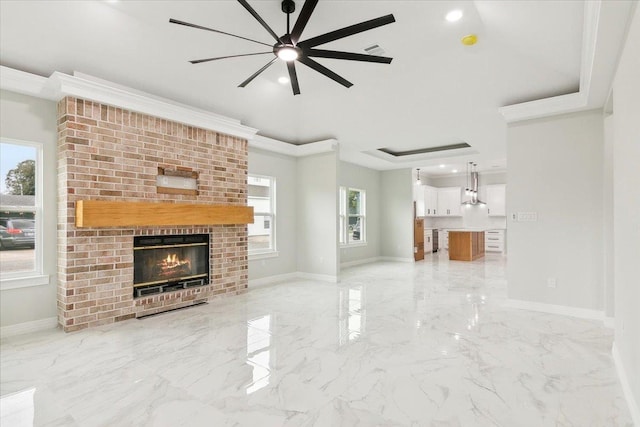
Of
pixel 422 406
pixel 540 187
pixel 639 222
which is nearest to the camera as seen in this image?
pixel 639 222

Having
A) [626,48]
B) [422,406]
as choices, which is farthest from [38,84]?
[626,48]

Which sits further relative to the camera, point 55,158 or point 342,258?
point 342,258

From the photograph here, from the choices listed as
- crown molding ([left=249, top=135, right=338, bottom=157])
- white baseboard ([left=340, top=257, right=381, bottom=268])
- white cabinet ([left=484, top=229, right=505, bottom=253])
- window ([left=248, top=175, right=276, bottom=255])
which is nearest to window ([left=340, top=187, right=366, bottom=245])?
white baseboard ([left=340, top=257, right=381, bottom=268])

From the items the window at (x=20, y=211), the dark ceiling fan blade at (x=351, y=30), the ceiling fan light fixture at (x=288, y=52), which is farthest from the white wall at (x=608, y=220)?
the window at (x=20, y=211)

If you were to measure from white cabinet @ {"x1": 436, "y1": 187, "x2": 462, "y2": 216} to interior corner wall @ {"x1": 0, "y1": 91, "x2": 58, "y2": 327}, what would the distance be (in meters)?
10.6

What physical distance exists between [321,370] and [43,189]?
12.1ft

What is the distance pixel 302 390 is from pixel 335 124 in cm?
418

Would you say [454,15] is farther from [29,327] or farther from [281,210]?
[29,327]

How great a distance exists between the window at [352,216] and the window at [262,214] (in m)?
2.32

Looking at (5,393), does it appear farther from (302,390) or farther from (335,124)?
(335,124)

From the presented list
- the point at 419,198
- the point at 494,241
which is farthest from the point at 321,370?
the point at 494,241

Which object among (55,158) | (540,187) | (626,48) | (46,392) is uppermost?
(626,48)

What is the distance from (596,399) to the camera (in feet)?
7.38

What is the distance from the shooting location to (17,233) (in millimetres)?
3645
